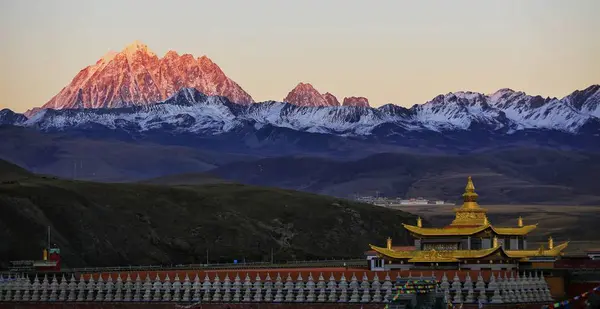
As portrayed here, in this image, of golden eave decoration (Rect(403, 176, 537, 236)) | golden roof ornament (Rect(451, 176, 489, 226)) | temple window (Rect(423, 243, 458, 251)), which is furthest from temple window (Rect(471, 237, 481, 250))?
golden roof ornament (Rect(451, 176, 489, 226))

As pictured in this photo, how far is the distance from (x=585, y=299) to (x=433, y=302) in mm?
34563

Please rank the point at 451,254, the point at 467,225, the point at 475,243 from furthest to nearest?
the point at 467,225
the point at 475,243
the point at 451,254

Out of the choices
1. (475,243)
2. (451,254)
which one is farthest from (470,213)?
(451,254)

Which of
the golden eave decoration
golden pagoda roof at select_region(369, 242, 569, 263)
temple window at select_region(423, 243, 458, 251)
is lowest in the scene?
golden pagoda roof at select_region(369, 242, 569, 263)

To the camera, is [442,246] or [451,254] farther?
[442,246]

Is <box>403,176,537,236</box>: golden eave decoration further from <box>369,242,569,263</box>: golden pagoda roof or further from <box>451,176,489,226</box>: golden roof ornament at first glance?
<box>369,242,569,263</box>: golden pagoda roof

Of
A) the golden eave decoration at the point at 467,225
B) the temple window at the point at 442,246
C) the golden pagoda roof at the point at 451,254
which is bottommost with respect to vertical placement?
the golden pagoda roof at the point at 451,254

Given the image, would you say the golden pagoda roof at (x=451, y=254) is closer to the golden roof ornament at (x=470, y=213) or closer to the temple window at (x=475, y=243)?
the temple window at (x=475, y=243)

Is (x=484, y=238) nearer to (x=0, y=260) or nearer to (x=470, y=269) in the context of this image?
(x=470, y=269)

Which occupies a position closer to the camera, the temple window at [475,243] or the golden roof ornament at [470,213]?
the temple window at [475,243]

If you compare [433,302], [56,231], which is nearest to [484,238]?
[433,302]

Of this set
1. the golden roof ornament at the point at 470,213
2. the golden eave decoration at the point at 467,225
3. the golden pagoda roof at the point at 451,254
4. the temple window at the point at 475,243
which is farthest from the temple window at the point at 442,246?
the golden roof ornament at the point at 470,213

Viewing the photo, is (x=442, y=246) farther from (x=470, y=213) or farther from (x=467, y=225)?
(x=470, y=213)

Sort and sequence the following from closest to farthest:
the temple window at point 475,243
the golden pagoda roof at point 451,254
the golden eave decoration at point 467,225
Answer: the golden pagoda roof at point 451,254, the golden eave decoration at point 467,225, the temple window at point 475,243
